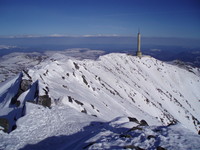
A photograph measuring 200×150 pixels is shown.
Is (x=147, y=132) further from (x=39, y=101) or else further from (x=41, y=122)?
(x=39, y=101)

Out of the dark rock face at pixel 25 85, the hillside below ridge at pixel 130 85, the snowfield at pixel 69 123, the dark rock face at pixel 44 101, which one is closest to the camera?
the snowfield at pixel 69 123

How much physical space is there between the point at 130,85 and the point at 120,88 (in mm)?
10046

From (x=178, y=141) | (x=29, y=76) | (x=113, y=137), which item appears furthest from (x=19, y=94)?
(x=178, y=141)

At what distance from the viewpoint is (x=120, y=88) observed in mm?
49250

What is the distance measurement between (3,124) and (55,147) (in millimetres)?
5501

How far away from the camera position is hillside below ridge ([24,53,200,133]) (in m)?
31.6

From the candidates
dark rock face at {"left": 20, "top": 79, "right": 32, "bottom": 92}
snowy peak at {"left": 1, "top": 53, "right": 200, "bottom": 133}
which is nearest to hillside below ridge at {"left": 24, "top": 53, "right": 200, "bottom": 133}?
snowy peak at {"left": 1, "top": 53, "right": 200, "bottom": 133}

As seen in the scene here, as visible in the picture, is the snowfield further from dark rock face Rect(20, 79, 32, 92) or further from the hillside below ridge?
the hillside below ridge

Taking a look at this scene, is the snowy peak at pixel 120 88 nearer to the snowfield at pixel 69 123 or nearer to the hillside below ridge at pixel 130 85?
the hillside below ridge at pixel 130 85

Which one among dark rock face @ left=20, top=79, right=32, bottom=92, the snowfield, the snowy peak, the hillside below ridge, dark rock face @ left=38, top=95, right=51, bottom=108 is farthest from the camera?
the hillside below ridge

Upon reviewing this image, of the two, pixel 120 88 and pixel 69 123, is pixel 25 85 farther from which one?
pixel 120 88

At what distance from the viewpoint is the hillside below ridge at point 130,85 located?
3164cm

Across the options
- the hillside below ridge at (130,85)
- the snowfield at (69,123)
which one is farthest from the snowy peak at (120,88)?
the snowfield at (69,123)

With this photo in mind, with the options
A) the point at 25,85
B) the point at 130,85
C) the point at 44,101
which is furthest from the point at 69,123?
the point at 130,85
